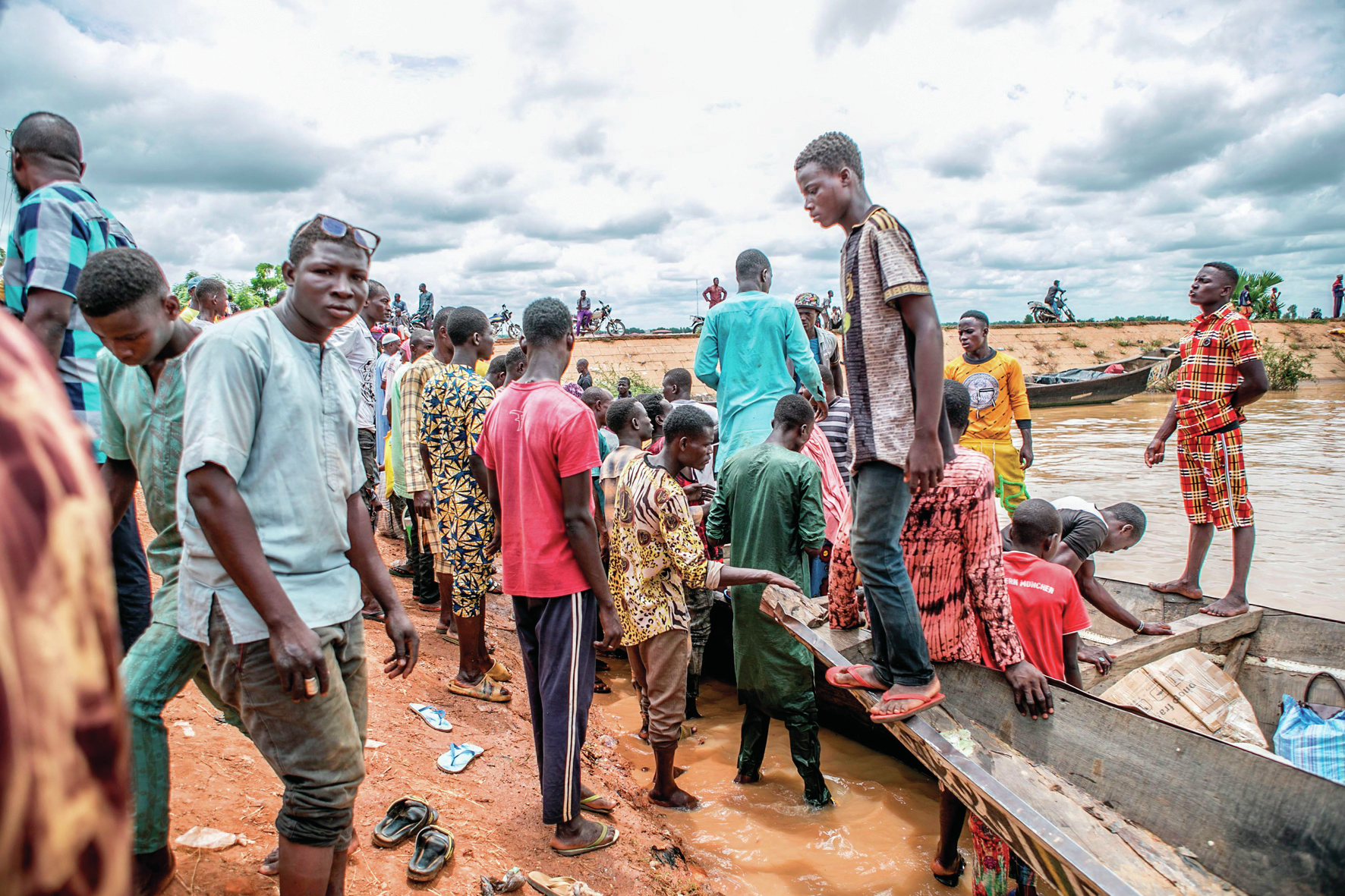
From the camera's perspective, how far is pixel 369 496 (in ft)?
17.4

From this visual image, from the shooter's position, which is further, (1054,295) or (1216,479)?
(1054,295)

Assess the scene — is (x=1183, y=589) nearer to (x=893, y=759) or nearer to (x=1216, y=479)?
(x=1216, y=479)

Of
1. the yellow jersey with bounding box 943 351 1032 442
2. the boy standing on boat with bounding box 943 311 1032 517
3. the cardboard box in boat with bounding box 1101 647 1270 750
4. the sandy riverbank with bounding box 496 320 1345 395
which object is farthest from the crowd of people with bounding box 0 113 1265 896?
the sandy riverbank with bounding box 496 320 1345 395

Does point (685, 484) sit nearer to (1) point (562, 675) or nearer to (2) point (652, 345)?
(1) point (562, 675)

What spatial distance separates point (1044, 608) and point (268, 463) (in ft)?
10.1

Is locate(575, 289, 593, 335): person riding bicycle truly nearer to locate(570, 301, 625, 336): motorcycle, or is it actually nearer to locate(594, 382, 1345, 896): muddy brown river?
locate(570, 301, 625, 336): motorcycle

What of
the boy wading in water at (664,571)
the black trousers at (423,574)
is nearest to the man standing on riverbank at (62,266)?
the boy wading in water at (664,571)

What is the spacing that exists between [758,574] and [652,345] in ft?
74.0

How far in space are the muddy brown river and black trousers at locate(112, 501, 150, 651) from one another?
8.51 ft

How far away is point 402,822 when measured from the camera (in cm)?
295

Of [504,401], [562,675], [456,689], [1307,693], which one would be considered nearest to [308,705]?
[562,675]

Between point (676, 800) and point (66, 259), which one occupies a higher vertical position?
point (66, 259)

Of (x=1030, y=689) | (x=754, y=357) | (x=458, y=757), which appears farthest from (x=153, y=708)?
(x=754, y=357)

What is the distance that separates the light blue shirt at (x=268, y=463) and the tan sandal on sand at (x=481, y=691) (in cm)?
258
